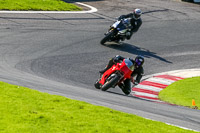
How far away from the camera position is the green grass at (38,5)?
25.1 metres

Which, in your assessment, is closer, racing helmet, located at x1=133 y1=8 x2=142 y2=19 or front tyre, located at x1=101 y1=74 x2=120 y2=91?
front tyre, located at x1=101 y1=74 x2=120 y2=91

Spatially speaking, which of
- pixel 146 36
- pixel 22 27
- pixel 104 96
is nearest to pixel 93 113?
pixel 104 96

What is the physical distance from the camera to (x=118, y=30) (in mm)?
20953

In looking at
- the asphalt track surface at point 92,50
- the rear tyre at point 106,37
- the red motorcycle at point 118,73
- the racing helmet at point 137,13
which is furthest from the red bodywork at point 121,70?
the racing helmet at point 137,13

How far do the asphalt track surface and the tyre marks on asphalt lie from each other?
3.05 feet

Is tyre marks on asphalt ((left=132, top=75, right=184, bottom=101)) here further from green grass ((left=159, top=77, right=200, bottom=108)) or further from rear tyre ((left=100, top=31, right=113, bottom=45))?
rear tyre ((left=100, top=31, right=113, bottom=45))

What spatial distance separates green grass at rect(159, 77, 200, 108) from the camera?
584 inches

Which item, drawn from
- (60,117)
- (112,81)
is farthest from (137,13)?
Result: (60,117)

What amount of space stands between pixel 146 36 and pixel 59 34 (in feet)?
17.8

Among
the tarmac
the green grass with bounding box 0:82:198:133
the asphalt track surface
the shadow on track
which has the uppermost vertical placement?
the green grass with bounding box 0:82:198:133

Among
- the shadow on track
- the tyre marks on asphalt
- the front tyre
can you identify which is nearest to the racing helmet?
the shadow on track

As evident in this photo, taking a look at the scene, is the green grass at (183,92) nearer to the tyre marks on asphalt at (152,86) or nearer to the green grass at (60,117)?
the tyre marks on asphalt at (152,86)

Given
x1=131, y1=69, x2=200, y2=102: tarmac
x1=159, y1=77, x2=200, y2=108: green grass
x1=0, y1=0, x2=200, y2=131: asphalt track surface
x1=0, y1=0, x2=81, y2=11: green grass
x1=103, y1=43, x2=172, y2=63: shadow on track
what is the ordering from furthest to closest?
x1=0, y1=0, x2=81, y2=11: green grass
x1=103, y1=43, x2=172, y2=63: shadow on track
x1=131, y1=69, x2=200, y2=102: tarmac
x1=159, y1=77, x2=200, y2=108: green grass
x1=0, y1=0, x2=200, y2=131: asphalt track surface

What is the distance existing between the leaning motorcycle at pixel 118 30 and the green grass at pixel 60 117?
1094cm
